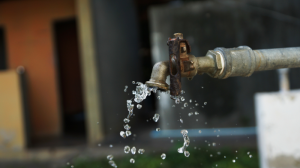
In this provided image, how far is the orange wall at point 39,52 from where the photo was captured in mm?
6137

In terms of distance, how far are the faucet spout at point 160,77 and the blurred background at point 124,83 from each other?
2.26m

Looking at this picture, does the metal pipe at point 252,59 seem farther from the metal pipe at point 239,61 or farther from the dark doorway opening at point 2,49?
the dark doorway opening at point 2,49

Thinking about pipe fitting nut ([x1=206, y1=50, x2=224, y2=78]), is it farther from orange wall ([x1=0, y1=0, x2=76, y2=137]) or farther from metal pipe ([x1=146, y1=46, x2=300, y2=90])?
orange wall ([x1=0, y1=0, x2=76, y2=137])

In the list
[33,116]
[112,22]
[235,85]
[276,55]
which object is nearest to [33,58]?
[33,116]

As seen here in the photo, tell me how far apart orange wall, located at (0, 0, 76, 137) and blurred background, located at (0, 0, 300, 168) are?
21 mm

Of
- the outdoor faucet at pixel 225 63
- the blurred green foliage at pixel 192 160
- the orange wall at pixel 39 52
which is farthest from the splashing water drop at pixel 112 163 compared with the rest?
the orange wall at pixel 39 52

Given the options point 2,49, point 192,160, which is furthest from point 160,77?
point 2,49

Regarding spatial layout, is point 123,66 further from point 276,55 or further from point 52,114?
point 276,55

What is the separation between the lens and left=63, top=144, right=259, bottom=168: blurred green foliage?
3291mm

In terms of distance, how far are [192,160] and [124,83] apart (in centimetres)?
243

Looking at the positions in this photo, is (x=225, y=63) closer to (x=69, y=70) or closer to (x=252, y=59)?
(x=252, y=59)

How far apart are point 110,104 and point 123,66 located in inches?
30.8

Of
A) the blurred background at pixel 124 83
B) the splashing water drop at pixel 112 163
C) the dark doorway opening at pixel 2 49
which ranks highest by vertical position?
the dark doorway opening at pixel 2 49

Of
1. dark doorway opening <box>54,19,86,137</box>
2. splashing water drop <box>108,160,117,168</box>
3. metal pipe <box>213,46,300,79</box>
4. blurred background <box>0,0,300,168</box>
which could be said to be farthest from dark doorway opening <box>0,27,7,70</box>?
metal pipe <box>213,46,300,79</box>
